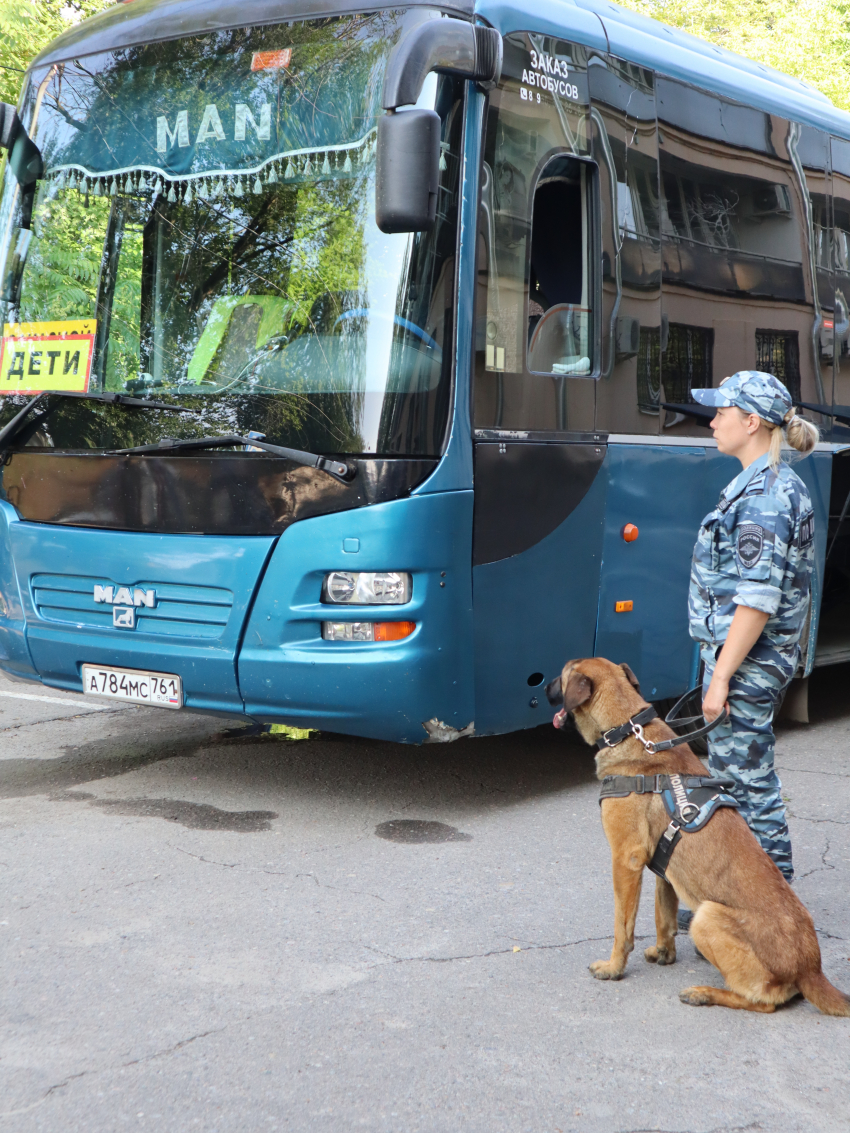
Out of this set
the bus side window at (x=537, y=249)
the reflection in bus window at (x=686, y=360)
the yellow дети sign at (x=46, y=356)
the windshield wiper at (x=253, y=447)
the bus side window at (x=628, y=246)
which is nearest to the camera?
the windshield wiper at (x=253, y=447)

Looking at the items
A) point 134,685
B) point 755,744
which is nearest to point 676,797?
point 755,744

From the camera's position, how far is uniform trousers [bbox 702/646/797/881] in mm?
3990

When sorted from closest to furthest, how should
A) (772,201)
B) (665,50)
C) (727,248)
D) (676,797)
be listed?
(676,797) → (665,50) → (727,248) → (772,201)

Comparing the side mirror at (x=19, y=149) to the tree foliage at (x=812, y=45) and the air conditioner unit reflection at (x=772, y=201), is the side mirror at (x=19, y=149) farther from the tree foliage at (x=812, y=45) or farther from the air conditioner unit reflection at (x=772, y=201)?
the tree foliage at (x=812, y=45)

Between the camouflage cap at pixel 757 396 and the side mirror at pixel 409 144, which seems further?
the side mirror at pixel 409 144

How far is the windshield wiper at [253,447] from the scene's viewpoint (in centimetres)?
494

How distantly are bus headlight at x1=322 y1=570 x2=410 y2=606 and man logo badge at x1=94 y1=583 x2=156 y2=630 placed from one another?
93 centimetres

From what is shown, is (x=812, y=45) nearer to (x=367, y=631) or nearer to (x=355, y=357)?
(x=355, y=357)

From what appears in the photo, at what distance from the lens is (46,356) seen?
5.68m

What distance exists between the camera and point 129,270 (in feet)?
18.2

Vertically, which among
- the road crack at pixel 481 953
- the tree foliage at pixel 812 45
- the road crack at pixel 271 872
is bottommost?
the road crack at pixel 481 953

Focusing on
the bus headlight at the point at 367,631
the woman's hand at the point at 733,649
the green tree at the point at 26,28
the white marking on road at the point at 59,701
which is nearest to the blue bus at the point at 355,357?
the bus headlight at the point at 367,631

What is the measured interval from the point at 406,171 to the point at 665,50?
2353 millimetres

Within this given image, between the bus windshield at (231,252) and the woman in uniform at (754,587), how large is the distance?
4.55 ft
